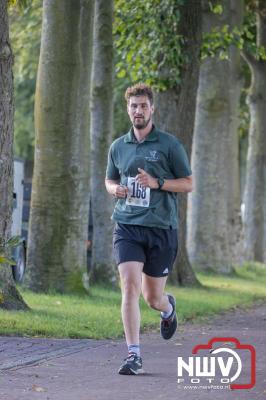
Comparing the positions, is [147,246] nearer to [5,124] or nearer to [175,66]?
[5,124]

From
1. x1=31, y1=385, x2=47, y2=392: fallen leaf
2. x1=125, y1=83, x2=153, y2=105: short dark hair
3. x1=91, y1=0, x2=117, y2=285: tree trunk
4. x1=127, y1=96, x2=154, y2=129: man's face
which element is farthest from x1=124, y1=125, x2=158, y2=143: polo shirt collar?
x1=91, y1=0, x2=117, y2=285: tree trunk

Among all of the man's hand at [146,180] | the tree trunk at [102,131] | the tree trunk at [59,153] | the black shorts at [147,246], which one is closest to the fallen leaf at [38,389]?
the black shorts at [147,246]

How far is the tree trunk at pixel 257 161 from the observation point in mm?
32656

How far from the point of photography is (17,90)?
4572 cm

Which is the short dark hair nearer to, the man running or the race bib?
the man running

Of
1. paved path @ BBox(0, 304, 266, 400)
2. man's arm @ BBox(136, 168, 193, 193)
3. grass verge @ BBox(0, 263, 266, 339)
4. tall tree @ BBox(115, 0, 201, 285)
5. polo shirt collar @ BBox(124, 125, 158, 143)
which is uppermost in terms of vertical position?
tall tree @ BBox(115, 0, 201, 285)

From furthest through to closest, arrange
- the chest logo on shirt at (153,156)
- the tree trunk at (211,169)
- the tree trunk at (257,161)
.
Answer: the tree trunk at (257,161), the tree trunk at (211,169), the chest logo on shirt at (153,156)

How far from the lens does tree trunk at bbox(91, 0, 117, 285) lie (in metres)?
19.1

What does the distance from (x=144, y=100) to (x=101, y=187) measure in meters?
9.52

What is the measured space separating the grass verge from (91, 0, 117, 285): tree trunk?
608 millimetres

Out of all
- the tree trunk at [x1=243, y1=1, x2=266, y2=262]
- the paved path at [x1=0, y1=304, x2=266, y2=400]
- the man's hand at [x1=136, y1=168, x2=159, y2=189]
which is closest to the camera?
the paved path at [x1=0, y1=304, x2=266, y2=400]

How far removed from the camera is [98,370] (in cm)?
984

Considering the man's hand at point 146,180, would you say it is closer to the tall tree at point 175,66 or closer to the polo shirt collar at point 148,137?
the polo shirt collar at point 148,137

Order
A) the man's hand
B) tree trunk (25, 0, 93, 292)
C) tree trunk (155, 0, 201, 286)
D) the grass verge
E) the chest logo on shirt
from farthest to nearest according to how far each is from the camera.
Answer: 1. tree trunk (155, 0, 201, 286)
2. tree trunk (25, 0, 93, 292)
3. the grass verge
4. the chest logo on shirt
5. the man's hand
